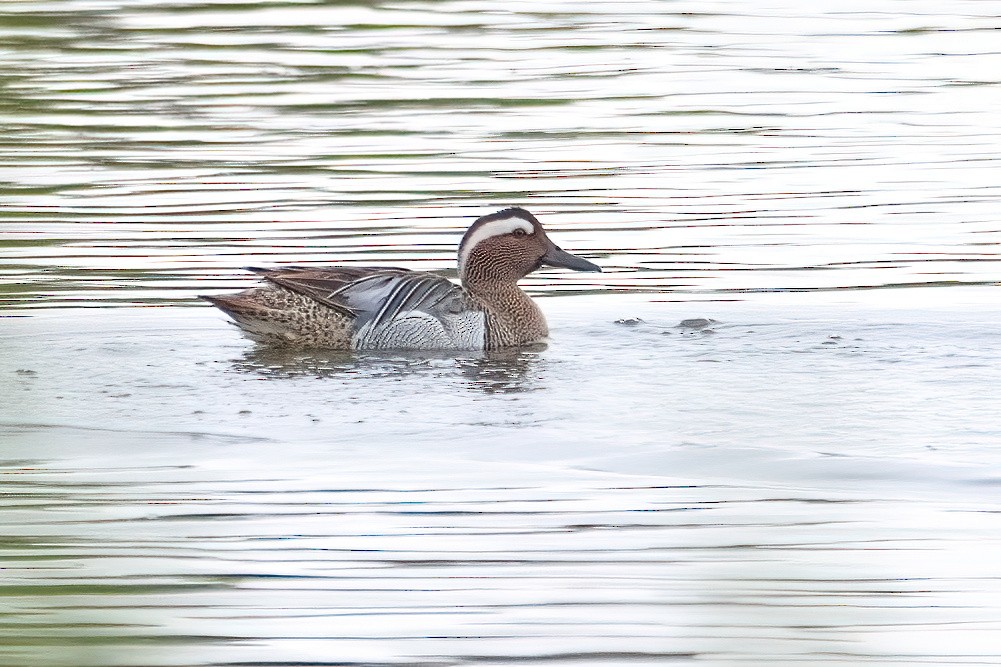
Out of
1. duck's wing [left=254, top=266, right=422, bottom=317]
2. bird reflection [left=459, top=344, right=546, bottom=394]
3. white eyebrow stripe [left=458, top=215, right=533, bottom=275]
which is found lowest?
bird reflection [left=459, top=344, right=546, bottom=394]

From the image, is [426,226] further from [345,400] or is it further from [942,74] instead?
[942,74]

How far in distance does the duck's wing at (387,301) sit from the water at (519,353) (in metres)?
0.23

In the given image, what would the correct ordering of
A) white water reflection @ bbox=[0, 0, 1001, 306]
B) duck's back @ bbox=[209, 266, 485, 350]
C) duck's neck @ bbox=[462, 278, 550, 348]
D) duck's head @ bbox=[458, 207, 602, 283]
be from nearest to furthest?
duck's back @ bbox=[209, 266, 485, 350] < duck's neck @ bbox=[462, 278, 550, 348] < duck's head @ bbox=[458, 207, 602, 283] < white water reflection @ bbox=[0, 0, 1001, 306]

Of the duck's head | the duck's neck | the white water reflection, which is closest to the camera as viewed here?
the duck's neck

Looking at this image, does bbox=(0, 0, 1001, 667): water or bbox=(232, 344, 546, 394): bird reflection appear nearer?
A: bbox=(0, 0, 1001, 667): water

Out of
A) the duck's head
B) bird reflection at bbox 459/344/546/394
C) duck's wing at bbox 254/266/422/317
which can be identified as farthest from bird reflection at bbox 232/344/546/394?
the duck's head

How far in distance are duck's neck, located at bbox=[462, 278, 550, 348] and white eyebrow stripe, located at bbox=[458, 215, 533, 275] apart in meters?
0.32

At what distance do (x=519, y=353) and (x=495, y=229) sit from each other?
3.57ft

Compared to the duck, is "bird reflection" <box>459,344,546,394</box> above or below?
below

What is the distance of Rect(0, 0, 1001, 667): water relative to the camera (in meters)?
4.13

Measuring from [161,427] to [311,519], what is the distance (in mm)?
2128

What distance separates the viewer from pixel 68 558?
12.8 feet

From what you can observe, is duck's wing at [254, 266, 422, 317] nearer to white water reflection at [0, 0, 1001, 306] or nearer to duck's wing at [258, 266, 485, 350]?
duck's wing at [258, 266, 485, 350]

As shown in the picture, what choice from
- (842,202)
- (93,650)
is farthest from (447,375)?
(93,650)
